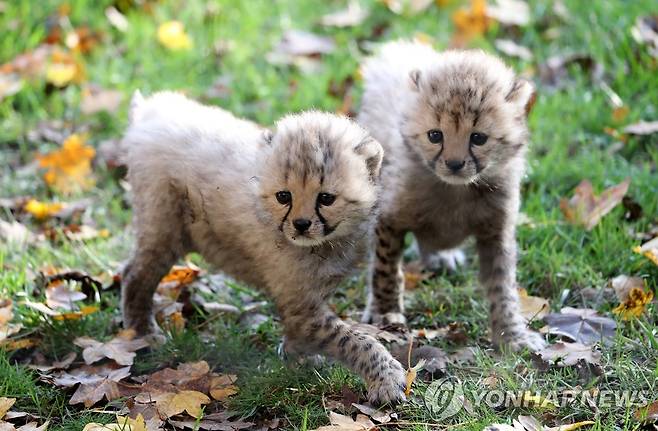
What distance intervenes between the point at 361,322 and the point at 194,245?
33.6 inches

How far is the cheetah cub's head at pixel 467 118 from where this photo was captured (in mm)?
4180

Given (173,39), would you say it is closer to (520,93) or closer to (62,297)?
(62,297)

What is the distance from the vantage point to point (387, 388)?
3.69 meters

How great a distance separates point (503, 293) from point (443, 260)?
0.79 m

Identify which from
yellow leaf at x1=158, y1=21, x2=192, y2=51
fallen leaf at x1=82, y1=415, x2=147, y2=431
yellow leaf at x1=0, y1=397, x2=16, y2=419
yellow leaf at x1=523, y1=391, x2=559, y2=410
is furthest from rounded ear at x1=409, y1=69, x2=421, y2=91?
yellow leaf at x1=158, y1=21, x2=192, y2=51

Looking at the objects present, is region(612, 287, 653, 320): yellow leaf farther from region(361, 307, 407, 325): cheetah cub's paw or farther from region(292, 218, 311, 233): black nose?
region(292, 218, 311, 233): black nose

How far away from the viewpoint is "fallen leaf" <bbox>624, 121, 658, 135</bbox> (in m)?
5.61

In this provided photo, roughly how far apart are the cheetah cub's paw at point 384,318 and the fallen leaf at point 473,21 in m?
2.89

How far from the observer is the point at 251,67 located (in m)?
6.72

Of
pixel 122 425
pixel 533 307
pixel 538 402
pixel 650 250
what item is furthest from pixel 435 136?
pixel 122 425

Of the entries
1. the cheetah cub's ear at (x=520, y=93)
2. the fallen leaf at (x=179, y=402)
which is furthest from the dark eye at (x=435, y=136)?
the fallen leaf at (x=179, y=402)

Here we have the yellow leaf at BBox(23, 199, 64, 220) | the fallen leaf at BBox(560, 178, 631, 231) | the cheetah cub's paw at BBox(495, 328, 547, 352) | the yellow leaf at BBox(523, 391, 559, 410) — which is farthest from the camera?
the yellow leaf at BBox(23, 199, 64, 220)

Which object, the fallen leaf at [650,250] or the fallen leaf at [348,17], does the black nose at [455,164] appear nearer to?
the fallen leaf at [650,250]

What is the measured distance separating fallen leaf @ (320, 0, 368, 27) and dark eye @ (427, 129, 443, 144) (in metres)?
2.99
